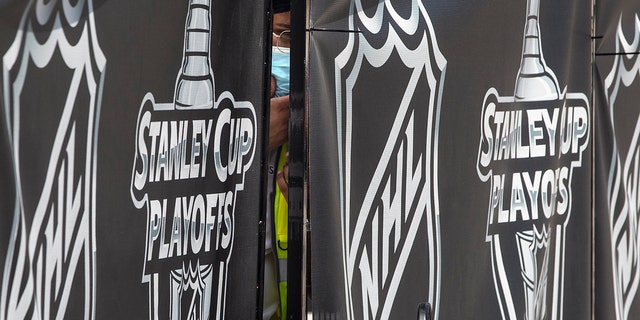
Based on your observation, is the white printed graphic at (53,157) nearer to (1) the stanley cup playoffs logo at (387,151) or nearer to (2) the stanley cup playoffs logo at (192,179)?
(2) the stanley cup playoffs logo at (192,179)

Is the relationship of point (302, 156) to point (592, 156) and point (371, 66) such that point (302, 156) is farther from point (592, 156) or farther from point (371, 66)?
point (592, 156)

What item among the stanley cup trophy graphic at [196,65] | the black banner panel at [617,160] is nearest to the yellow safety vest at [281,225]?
the stanley cup trophy graphic at [196,65]

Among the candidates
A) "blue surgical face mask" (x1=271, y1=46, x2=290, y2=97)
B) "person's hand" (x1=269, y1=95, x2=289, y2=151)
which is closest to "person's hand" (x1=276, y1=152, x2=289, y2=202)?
"person's hand" (x1=269, y1=95, x2=289, y2=151)

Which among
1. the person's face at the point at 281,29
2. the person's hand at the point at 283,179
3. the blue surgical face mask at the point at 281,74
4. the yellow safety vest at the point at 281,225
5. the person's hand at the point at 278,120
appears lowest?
the yellow safety vest at the point at 281,225

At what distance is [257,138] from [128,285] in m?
0.63

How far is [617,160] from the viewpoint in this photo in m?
4.19

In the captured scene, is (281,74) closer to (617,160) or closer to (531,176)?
(531,176)

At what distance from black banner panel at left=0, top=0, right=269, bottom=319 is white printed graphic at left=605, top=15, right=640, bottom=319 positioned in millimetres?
1957

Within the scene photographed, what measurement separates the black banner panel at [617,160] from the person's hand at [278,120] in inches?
62.6

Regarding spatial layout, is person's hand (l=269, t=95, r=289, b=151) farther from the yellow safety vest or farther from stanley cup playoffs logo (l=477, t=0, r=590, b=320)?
stanley cup playoffs logo (l=477, t=0, r=590, b=320)

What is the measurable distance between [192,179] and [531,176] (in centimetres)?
159

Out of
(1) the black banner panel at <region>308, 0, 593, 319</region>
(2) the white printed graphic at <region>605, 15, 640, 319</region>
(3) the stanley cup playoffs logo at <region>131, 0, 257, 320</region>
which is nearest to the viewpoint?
(3) the stanley cup playoffs logo at <region>131, 0, 257, 320</region>

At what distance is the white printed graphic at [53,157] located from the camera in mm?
2088

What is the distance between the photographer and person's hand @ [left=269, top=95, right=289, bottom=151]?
306cm
